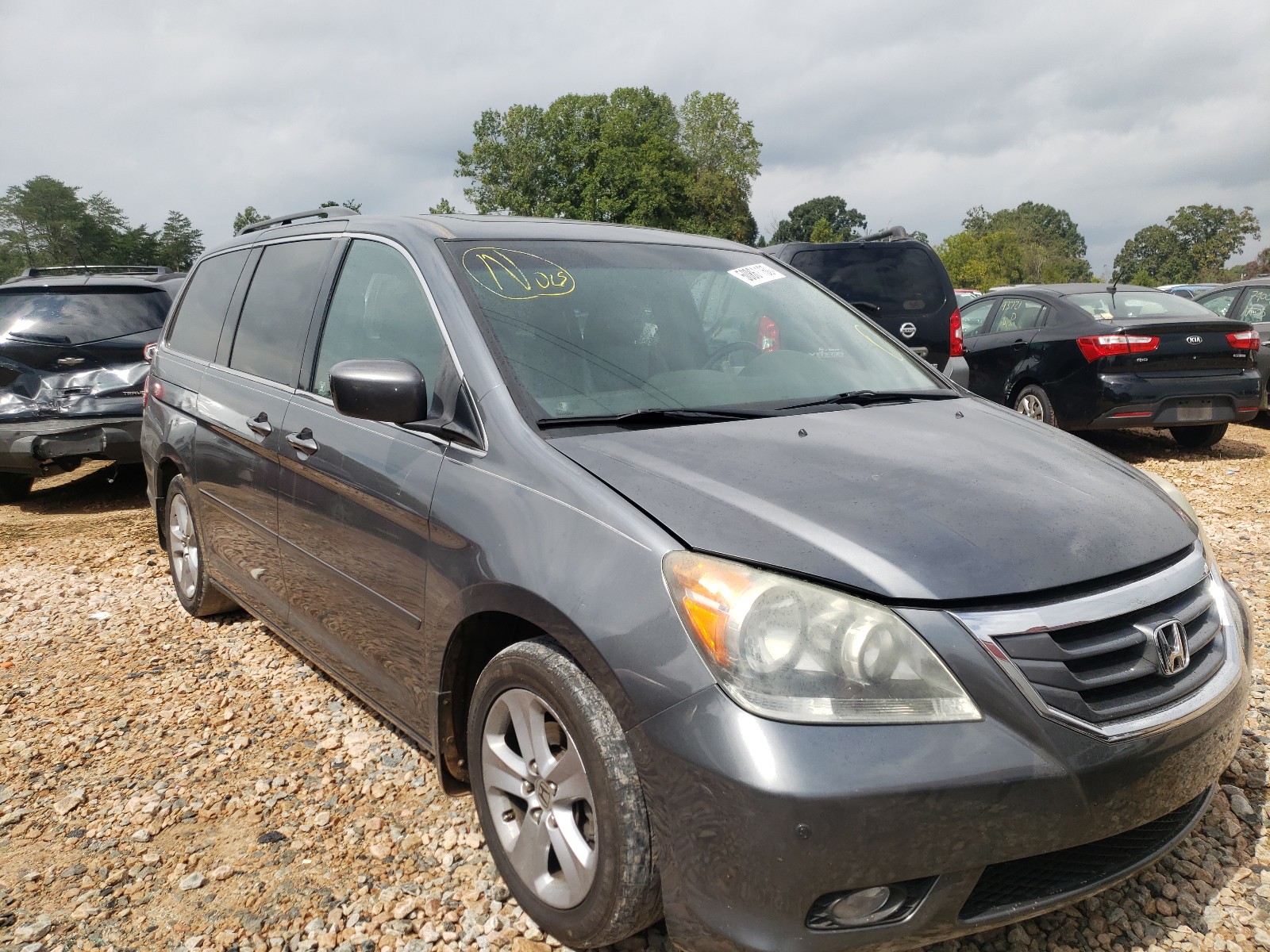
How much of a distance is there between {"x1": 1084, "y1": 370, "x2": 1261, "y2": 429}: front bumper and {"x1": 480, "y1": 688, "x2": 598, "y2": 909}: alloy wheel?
7.10m

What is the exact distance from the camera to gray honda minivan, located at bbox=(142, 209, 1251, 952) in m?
1.74

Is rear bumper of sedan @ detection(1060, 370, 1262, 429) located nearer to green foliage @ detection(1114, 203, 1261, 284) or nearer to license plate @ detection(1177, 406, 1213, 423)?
license plate @ detection(1177, 406, 1213, 423)

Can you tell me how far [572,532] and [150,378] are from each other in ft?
12.1

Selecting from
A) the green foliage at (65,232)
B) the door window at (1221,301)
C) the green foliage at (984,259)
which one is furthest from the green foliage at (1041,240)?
the green foliage at (65,232)

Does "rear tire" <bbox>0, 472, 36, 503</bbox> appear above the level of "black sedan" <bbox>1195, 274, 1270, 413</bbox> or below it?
below

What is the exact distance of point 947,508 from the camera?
2082 millimetres

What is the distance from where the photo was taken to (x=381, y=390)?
245 cm

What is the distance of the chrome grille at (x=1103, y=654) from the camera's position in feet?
5.89

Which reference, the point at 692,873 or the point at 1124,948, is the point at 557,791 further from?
the point at 1124,948

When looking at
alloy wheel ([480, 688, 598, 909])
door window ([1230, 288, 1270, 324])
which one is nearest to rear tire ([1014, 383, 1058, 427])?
door window ([1230, 288, 1270, 324])

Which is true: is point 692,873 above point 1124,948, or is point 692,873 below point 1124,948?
above

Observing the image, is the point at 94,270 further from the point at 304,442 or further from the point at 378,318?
the point at 378,318

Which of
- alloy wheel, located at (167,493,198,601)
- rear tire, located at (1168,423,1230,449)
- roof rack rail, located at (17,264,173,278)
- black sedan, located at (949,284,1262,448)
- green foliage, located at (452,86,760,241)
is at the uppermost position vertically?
green foliage, located at (452,86,760,241)

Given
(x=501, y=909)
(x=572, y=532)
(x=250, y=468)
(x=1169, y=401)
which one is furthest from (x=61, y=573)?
(x=1169, y=401)
